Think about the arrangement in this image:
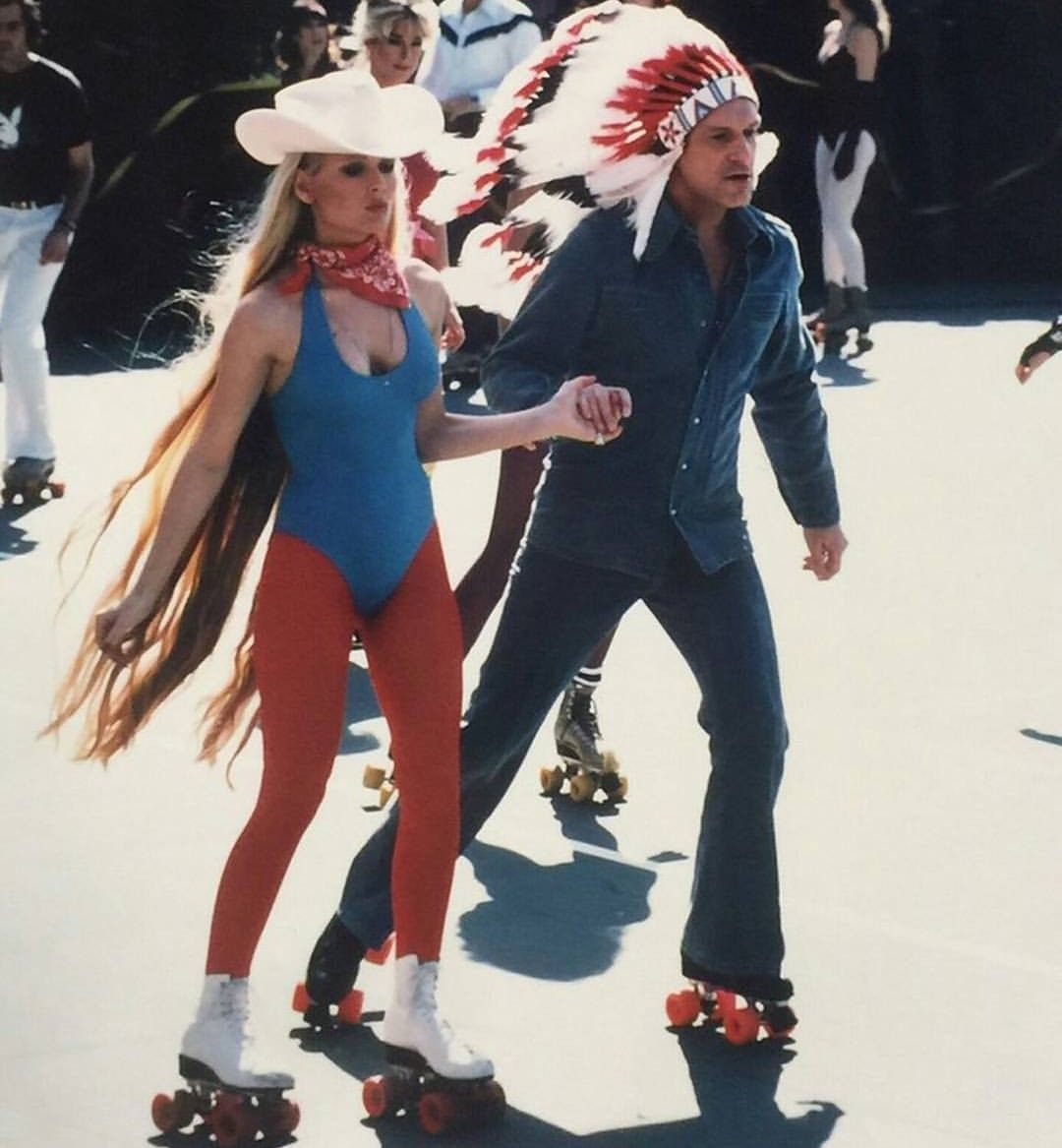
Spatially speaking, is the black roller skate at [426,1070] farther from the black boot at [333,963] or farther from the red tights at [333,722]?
the black boot at [333,963]

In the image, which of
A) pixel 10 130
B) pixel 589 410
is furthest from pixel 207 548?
pixel 10 130

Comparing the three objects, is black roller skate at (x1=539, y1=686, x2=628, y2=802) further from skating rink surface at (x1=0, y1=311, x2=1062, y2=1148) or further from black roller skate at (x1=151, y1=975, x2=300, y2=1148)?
black roller skate at (x1=151, y1=975, x2=300, y2=1148)

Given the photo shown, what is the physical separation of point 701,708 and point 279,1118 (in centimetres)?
119

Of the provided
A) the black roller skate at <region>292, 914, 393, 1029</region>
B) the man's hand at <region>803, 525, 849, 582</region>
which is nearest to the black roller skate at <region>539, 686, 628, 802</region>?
the man's hand at <region>803, 525, 849, 582</region>

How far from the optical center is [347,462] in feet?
16.0

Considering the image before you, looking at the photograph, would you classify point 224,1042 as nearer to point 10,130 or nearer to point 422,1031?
point 422,1031

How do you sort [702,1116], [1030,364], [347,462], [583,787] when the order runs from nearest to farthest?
[347,462] < [702,1116] < [583,787] < [1030,364]

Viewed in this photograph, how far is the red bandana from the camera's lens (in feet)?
15.9

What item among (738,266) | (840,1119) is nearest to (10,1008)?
(840,1119)

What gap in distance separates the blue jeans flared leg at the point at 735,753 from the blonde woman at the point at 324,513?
0.58 m

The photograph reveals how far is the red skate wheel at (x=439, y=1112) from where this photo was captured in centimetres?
486

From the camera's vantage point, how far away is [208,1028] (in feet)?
15.8

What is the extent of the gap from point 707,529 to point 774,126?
14630mm

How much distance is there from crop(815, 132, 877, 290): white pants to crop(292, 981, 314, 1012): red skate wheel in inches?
420
